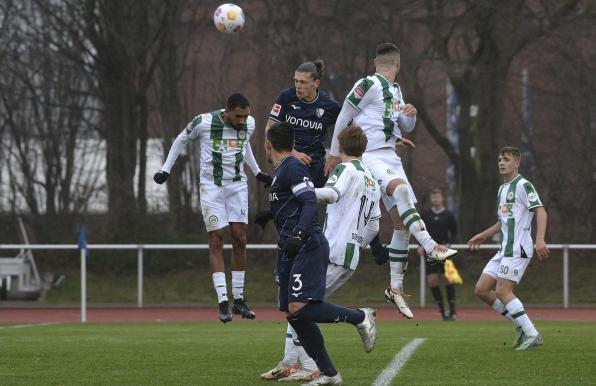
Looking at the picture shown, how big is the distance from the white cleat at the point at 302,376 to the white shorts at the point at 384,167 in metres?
2.28

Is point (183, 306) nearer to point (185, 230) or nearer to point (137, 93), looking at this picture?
point (185, 230)

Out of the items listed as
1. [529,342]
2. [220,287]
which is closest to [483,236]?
[529,342]

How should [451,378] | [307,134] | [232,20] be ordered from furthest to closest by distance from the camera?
[232,20]
[307,134]
[451,378]

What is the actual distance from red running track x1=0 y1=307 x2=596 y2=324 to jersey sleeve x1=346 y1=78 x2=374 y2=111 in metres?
10.8

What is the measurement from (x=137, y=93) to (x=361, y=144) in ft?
75.2

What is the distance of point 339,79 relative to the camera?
2955cm

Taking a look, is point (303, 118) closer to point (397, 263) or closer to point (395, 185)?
point (395, 185)

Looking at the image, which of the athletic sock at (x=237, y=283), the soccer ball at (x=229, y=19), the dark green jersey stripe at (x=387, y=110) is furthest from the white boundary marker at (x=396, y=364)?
the soccer ball at (x=229, y=19)

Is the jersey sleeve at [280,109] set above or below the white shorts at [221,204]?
above

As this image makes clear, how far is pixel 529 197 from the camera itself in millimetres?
13070

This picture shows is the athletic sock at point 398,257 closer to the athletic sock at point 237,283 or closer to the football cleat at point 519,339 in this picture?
the football cleat at point 519,339

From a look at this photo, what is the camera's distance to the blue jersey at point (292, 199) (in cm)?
876

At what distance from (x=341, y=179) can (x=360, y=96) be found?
Answer: 2.10 meters

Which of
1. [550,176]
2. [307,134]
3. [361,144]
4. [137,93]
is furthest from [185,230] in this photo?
[361,144]
